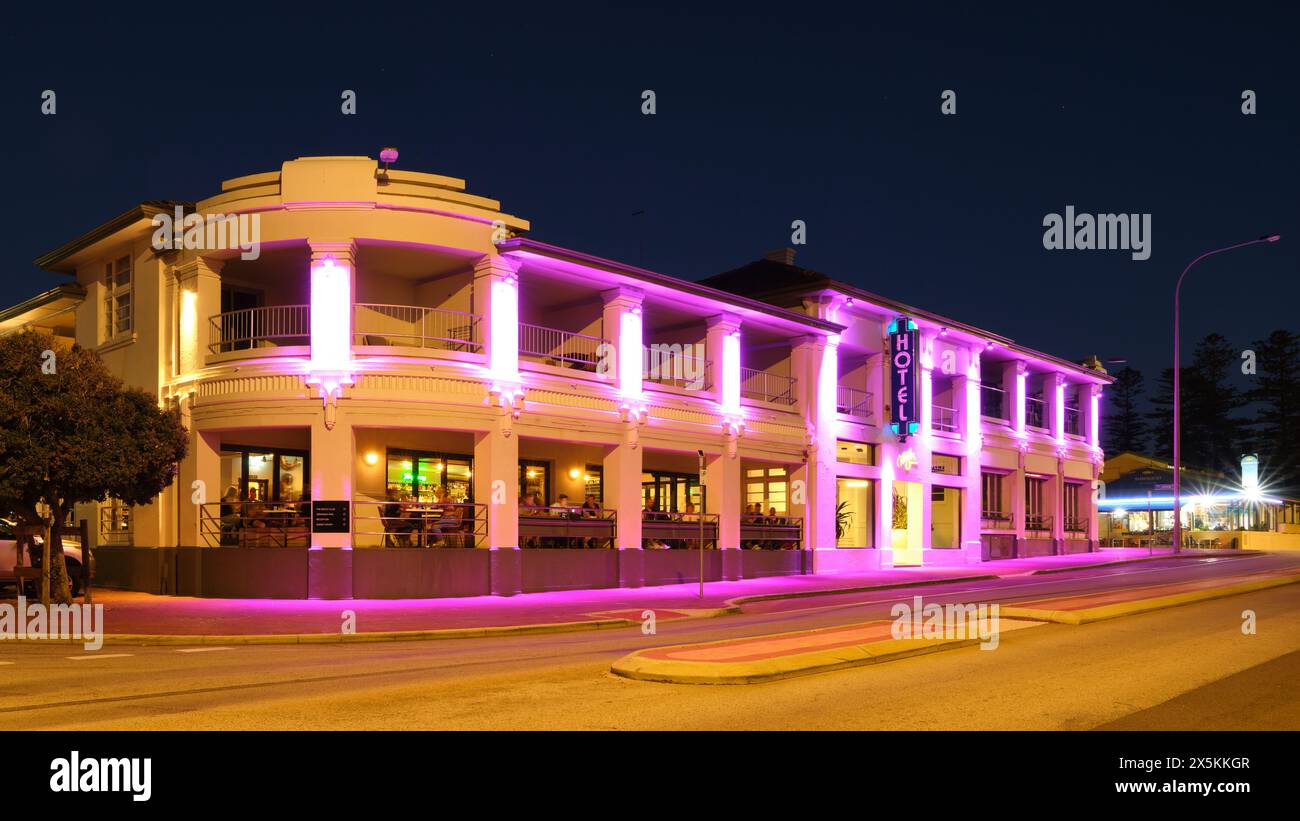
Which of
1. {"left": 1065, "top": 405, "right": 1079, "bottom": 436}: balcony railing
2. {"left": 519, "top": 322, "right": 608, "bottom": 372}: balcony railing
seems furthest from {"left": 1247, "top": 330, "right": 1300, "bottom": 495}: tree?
{"left": 519, "top": 322, "right": 608, "bottom": 372}: balcony railing

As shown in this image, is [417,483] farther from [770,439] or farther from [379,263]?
[770,439]

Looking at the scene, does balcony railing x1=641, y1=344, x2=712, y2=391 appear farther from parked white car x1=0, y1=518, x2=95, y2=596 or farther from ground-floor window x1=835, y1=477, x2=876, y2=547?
parked white car x1=0, y1=518, x2=95, y2=596

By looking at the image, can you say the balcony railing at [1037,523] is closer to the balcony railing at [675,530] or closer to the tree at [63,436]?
the balcony railing at [675,530]

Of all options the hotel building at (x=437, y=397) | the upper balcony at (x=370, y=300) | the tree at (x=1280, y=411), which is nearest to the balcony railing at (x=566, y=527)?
the hotel building at (x=437, y=397)

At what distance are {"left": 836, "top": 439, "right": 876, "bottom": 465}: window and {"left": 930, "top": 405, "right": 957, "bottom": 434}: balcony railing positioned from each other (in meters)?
3.97

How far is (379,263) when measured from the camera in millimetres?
25688

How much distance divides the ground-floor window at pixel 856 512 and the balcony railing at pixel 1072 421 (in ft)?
62.5

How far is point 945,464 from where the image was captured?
133ft

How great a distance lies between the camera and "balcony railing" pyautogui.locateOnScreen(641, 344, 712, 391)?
30.9 metres

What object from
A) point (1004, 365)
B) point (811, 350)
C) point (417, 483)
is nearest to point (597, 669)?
point (417, 483)

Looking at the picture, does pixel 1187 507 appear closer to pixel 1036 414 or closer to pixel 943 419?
pixel 1036 414

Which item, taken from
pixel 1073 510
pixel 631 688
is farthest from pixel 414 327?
pixel 1073 510

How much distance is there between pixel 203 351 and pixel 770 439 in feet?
52.4

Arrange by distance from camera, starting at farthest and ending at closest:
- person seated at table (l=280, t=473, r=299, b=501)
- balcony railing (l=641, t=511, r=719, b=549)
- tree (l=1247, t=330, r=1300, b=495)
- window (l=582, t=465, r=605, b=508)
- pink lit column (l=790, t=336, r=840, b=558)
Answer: tree (l=1247, t=330, r=1300, b=495)
pink lit column (l=790, t=336, r=840, b=558)
window (l=582, t=465, r=605, b=508)
balcony railing (l=641, t=511, r=719, b=549)
person seated at table (l=280, t=473, r=299, b=501)
